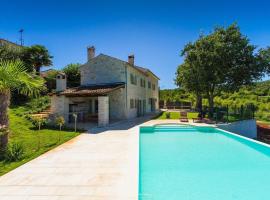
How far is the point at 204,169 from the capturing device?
891 centimetres

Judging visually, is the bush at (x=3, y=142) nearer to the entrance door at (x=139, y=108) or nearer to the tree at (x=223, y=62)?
the tree at (x=223, y=62)

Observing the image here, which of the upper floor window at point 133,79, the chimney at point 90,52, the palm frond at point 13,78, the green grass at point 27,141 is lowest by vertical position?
the green grass at point 27,141

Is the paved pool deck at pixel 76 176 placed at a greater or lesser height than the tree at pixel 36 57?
lesser

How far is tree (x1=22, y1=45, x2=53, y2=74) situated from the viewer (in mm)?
34219

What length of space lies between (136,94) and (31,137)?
55.3 feet

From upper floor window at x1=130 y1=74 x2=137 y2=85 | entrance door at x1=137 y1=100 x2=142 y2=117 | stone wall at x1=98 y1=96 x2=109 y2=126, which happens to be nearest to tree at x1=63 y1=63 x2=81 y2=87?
entrance door at x1=137 y1=100 x2=142 y2=117

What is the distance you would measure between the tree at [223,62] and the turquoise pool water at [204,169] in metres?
11.4

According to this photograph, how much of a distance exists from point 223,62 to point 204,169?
1837cm

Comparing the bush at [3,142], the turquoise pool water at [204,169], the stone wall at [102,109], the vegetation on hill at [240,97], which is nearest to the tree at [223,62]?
the turquoise pool water at [204,169]

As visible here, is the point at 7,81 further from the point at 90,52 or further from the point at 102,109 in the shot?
the point at 90,52

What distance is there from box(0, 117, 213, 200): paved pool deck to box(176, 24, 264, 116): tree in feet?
57.1

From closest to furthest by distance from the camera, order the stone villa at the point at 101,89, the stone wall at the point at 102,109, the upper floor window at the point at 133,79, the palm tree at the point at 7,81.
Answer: the palm tree at the point at 7,81 → the stone wall at the point at 102,109 → the stone villa at the point at 101,89 → the upper floor window at the point at 133,79

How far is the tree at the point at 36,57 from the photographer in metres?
34.2

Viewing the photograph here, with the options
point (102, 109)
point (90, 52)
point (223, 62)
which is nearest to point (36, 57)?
point (90, 52)
